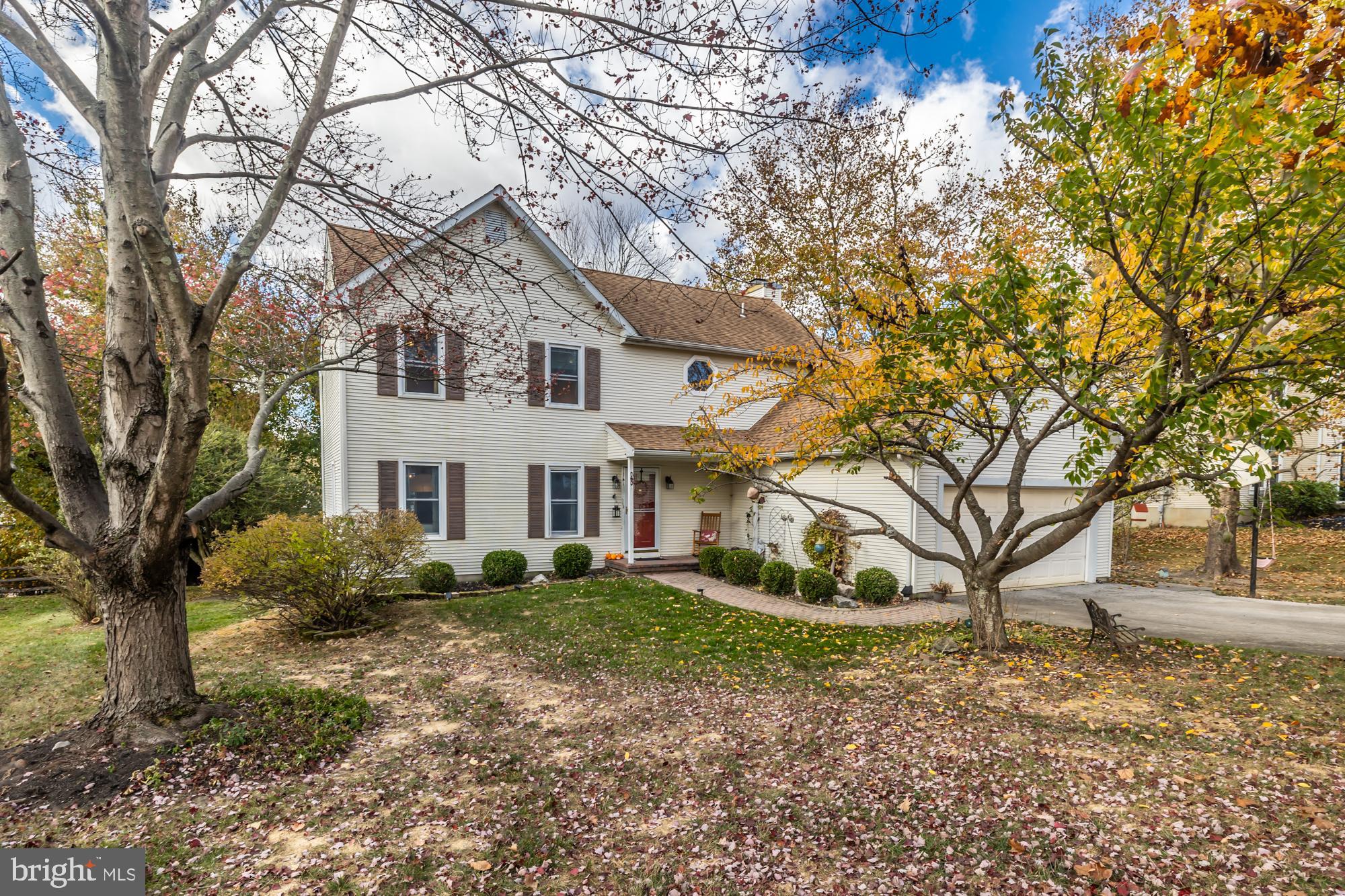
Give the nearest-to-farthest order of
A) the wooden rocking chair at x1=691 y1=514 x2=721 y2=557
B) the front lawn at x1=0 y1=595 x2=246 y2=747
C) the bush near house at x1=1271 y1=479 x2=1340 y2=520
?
the front lawn at x1=0 y1=595 x2=246 y2=747 < the wooden rocking chair at x1=691 y1=514 x2=721 y2=557 < the bush near house at x1=1271 y1=479 x2=1340 y2=520

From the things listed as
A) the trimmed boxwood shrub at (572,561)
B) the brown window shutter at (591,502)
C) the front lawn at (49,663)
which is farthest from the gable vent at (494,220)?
the front lawn at (49,663)

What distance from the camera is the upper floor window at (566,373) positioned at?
526 inches

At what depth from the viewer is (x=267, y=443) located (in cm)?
1731

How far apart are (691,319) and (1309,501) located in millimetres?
19538

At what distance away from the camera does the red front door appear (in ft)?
47.3

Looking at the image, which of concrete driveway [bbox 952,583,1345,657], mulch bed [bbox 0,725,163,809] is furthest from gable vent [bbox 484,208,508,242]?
concrete driveway [bbox 952,583,1345,657]

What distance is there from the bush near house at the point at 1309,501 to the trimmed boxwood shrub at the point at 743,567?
16932mm

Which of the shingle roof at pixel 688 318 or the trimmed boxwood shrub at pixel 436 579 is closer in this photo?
the trimmed boxwood shrub at pixel 436 579

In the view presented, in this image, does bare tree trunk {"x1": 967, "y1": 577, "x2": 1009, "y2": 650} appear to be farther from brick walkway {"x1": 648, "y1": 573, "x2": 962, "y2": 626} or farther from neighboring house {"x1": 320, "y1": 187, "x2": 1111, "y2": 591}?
neighboring house {"x1": 320, "y1": 187, "x2": 1111, "y2": 591}

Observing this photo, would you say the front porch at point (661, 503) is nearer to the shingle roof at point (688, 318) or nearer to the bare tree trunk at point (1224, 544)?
the shingle roof at point (688, 318)

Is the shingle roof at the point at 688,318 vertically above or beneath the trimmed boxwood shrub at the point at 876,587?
above

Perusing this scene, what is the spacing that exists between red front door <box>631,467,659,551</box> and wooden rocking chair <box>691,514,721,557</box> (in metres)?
1.04

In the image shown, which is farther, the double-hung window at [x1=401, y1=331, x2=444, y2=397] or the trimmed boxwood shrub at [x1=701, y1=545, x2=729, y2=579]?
the trimmed boxwood shrub at [x1=701, y1=545, x2=729, y2=579]

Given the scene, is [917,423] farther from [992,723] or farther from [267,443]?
[267,443]
